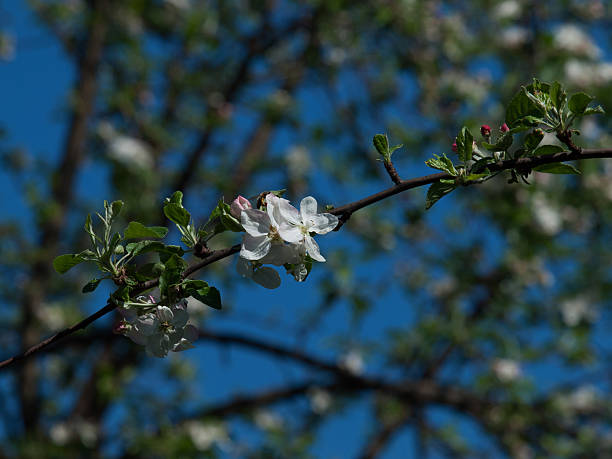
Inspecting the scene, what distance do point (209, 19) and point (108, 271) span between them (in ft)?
13.2

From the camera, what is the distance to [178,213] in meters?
0.92

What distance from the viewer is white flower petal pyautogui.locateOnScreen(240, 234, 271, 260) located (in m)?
0.86

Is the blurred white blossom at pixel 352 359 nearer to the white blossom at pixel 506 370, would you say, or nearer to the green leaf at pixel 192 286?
the white blossom at pixel 506 370

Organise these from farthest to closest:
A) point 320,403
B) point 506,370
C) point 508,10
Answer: point 320,403
point 508,10
point 506,370

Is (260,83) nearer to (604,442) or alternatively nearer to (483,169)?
(604,442)

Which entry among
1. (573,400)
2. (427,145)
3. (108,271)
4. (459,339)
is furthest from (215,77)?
(108,271)

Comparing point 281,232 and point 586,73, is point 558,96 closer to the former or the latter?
point 281,232

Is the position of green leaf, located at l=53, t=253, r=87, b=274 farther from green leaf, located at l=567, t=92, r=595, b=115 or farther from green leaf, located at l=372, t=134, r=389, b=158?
green leaf, located at l=567, t=92, r=595, b=115

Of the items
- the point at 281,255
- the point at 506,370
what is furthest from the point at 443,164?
the point at 506,370

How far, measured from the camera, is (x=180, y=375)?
5.04 metres

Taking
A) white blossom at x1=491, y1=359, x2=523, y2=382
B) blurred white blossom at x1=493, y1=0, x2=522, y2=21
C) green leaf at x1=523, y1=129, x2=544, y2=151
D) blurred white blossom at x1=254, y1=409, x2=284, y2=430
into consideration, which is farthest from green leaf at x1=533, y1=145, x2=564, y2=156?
blurred white blossom at x1=254, y1=409, x2=284, y2=430

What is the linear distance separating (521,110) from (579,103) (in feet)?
0.23

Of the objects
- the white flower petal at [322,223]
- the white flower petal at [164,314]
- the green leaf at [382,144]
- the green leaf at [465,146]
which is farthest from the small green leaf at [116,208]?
the green leaf at [465,146]

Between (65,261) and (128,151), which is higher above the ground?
(128,151)
